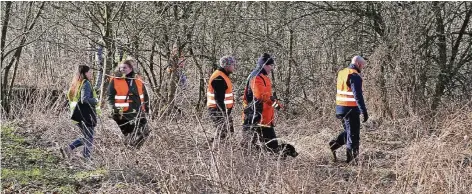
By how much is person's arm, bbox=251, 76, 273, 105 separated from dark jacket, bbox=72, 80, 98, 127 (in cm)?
203

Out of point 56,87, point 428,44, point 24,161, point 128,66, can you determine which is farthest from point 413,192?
point 56,87

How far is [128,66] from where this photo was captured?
7.45 metres

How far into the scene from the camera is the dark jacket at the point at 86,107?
7582mm

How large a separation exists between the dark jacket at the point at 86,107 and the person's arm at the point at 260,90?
6.67ft

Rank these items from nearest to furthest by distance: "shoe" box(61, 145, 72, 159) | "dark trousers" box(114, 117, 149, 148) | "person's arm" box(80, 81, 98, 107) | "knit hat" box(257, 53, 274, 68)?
"dark trousers" box(114, 117, 149, 148)
"shoe" box(61, 145, 72, 159)
"knit hat" box(257, 53, 274, 68)
"person's arm" box(80, 81, 98, 107)

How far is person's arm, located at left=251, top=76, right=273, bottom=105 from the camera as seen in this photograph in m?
7.36

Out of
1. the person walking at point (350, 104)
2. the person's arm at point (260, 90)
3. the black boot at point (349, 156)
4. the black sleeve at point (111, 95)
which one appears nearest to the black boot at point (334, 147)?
the person walking at point (350, 104)

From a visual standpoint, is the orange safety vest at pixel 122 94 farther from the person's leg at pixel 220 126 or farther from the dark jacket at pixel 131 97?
the person's leg at pixel 220 126

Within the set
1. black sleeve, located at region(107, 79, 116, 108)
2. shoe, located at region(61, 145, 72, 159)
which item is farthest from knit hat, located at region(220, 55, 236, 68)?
shoe, located at region(61, 145, 72, 159)

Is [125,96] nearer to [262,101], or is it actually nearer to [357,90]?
[262,101]

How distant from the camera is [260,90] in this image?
24.2 ft

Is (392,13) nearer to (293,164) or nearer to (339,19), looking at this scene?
(339,19)

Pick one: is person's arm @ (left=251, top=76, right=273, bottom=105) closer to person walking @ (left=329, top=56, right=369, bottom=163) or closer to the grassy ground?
the grassy ground

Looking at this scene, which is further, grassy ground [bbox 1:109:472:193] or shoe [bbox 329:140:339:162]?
shoe [bbox 329:140:339:162]
